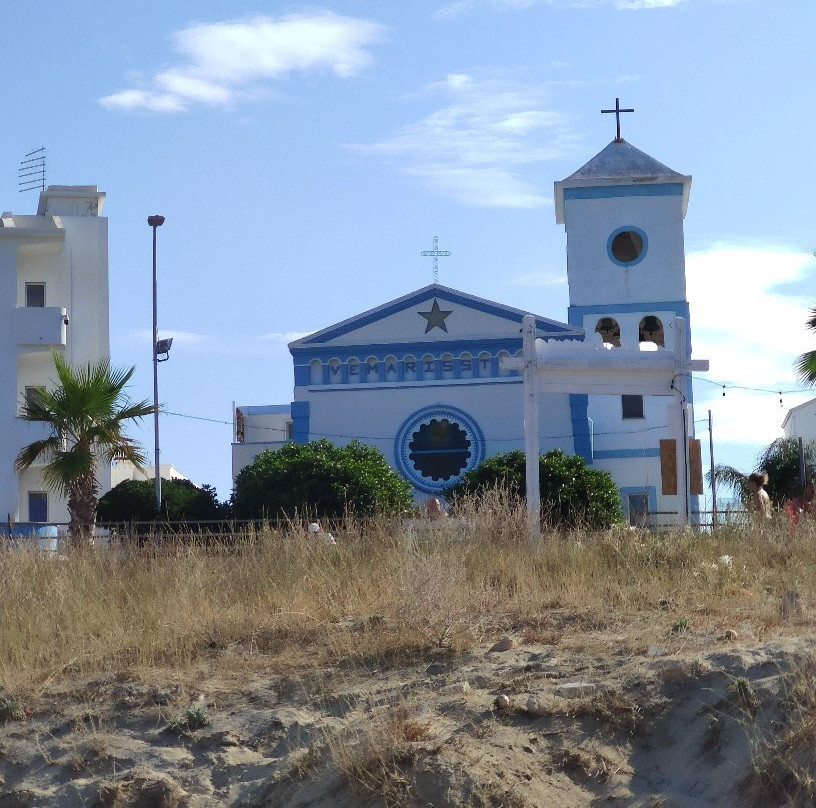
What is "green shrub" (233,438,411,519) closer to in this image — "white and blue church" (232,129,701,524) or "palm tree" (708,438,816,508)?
"white and blue church" (232,129,701,524)

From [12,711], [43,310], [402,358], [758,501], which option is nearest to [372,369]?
[402,358]

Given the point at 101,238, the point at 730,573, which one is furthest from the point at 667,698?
the point at 101,238

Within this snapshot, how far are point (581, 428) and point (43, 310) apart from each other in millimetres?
15174

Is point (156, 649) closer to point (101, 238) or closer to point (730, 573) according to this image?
point (730, 573)

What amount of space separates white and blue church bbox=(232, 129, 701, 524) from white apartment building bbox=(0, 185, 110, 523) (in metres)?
5.91

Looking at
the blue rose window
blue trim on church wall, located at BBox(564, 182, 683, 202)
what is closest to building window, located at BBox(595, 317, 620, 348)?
blue trim on church wall, located at BBox(564, 182, 683, 202)

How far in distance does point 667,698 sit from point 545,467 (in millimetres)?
21000

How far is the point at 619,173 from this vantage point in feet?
133

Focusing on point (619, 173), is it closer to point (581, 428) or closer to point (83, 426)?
point (581, 428)

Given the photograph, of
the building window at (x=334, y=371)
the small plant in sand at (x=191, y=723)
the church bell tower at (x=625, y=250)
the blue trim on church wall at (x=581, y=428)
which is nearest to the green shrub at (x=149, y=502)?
the building window at (x=334, y=371)

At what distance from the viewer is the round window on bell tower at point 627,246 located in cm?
4003

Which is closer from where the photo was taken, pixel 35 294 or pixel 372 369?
pixel 35 294

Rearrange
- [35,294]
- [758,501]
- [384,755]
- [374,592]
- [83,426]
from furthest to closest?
[35,294], [83,426], [758,501], [374,592], [384,755]

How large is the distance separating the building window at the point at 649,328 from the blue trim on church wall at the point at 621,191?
3.77m
